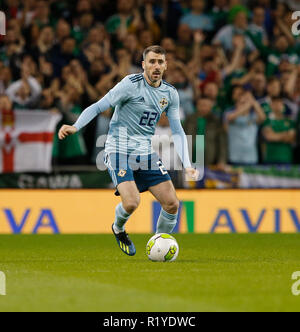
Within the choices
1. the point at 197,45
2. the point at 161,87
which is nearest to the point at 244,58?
the point at 197,45

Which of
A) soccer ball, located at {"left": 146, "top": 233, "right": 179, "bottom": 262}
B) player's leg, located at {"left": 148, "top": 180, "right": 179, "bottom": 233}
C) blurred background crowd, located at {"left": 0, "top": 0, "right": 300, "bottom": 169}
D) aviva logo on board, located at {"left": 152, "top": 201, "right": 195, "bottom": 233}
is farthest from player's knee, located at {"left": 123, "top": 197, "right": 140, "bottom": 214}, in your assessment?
aviva logo on board, located at {"left": 152, "top": 201, "right": 195, "bottom": 233}

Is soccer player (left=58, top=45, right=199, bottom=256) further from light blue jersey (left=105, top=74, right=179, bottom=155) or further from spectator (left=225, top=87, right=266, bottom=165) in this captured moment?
spectator (left=225, top=87, right=266, bottom=165)

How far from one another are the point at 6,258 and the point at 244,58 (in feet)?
A: 27.7

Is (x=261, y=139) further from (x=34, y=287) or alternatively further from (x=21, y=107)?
(x=34, y=287)

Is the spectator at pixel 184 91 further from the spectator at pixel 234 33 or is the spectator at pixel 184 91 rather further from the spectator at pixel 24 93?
the spectator at pixel 24 93

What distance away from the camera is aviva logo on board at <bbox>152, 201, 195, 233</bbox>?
14.6 metres

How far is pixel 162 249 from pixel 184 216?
6129 millimetres

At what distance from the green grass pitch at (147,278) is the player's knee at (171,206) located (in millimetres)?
551

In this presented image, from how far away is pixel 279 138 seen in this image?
48.2 feet

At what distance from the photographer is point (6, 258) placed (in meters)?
9.28

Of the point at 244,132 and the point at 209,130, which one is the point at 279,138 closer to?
the point at 244,132

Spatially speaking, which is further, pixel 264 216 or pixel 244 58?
pixel 244 58

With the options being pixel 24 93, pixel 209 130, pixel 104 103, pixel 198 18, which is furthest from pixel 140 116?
pixel 198 18

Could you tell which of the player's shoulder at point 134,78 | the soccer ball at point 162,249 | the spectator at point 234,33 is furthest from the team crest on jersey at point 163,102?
the spectator at point 234,33
